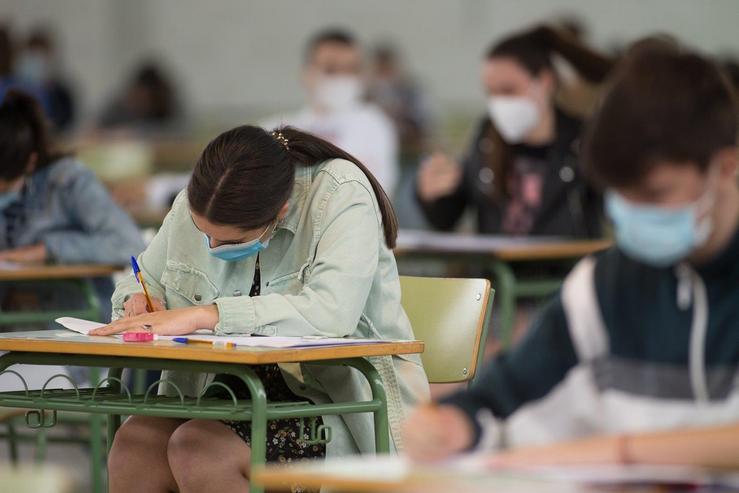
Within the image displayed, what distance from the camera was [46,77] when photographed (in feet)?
41.8

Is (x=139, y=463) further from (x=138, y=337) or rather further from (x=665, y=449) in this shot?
(x=665, y=449)

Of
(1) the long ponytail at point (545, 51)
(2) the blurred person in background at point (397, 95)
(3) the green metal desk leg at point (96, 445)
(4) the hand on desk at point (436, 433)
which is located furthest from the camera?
(2) the blurred person in background at point (397, 95)

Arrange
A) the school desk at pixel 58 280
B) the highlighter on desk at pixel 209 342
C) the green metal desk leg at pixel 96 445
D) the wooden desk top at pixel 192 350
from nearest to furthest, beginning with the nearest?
the wooden desk top at pixel 192 350 < the highlighter on desk at pixel 209 342 < the green metal desk leg at pixel 96 445 < the school desk at pixel 58 280

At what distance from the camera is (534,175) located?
502cm

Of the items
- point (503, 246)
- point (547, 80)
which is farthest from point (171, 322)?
point (547, 80)

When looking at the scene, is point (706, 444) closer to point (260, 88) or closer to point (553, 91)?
point (553, 91)

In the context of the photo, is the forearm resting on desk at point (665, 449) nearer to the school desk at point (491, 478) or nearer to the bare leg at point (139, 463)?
the school desk at point (491, 478)

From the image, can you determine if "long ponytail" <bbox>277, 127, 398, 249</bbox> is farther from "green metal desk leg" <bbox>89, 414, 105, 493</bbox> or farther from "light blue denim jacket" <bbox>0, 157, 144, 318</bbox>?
"light blue denim jacket" <bbox>0, 157, 144, 318</bbox>

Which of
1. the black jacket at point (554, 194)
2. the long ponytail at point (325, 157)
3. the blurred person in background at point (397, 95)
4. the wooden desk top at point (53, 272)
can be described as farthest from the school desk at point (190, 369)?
the blurred person in background at point (397, 95)

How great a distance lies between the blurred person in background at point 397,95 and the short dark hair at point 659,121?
9.39 meters

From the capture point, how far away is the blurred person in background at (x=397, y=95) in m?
11.3

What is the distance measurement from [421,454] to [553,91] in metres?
3.60

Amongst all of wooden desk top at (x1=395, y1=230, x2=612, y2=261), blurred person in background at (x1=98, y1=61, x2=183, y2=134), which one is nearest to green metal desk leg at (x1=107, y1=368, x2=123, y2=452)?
wooden desk top at (x1=395, y1=230, x2=612, y2=261)

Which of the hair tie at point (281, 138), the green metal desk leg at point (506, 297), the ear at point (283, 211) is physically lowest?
the green metal desk leg at point (506, 297)
